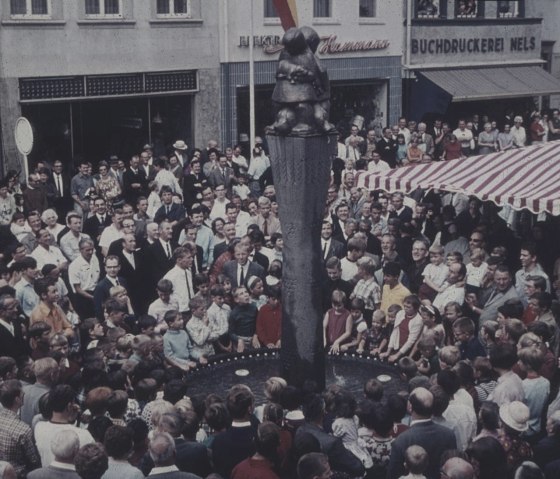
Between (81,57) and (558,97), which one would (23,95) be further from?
(558,97)

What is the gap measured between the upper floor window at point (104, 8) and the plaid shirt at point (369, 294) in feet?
43.1

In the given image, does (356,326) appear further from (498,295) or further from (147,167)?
(147,167)

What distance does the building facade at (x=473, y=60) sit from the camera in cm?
3053

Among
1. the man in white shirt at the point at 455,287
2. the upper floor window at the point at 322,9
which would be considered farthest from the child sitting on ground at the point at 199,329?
the upper floor window at the point at 322,9

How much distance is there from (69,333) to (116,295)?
750mm

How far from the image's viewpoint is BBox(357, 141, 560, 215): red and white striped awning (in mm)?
14062

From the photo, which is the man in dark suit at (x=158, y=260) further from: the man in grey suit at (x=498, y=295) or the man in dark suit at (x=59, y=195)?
the man in dark suit at (x=59, y=195)

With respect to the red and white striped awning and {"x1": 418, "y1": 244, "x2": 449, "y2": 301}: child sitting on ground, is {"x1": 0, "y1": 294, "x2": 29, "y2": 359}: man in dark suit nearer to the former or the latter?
{"x1": 418, "y1": 244, "x2": 449, "y2": 301}: child sitting on ground

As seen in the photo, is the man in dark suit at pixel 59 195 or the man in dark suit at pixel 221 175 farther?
the man in dark suit at pixel 221 175

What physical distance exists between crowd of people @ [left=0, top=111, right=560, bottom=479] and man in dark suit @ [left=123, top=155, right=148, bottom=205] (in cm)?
6

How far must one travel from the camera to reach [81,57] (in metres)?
23.3

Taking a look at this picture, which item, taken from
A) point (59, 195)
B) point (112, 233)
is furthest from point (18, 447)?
point (59, 195)

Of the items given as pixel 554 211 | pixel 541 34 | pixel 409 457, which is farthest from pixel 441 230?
pixel 541 34

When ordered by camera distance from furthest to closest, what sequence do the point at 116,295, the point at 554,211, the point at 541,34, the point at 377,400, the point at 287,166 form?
the point at 541,34, the point at 554,211, the point at 116,295, the point at 287,166, the point at 377,400
